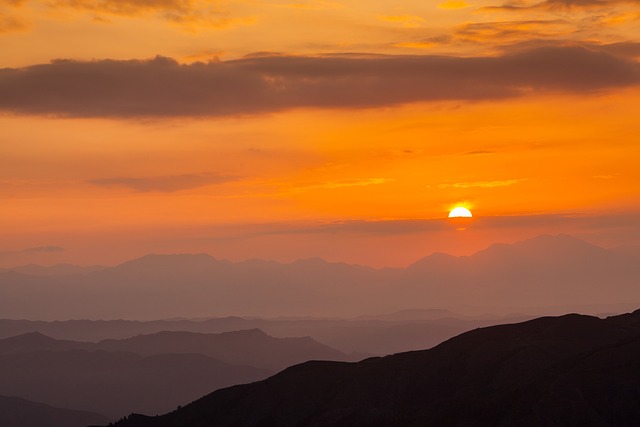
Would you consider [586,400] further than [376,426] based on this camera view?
No

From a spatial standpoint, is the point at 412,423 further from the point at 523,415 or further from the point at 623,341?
the point at 623,341

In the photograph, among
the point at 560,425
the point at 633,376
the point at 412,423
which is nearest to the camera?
the point at 560,425

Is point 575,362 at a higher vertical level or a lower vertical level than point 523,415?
higher

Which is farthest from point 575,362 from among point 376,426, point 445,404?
point 376,426

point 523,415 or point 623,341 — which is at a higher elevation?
point 623,341

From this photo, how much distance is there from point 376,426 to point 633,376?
53251mm

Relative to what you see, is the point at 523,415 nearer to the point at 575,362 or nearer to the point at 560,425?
the point at 560,425

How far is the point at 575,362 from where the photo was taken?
192 metres

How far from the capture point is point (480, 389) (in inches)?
7864

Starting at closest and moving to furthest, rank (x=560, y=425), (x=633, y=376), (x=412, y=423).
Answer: (x=560, y=425), (x=633, y=376), (x=412, y=423)

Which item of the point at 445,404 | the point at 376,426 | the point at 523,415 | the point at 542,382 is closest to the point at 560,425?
the point at 523,415

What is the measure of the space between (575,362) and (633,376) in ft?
52.6

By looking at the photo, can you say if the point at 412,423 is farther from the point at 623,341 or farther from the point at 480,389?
the point at 623,341

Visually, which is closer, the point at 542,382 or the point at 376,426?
the point at 542,382
